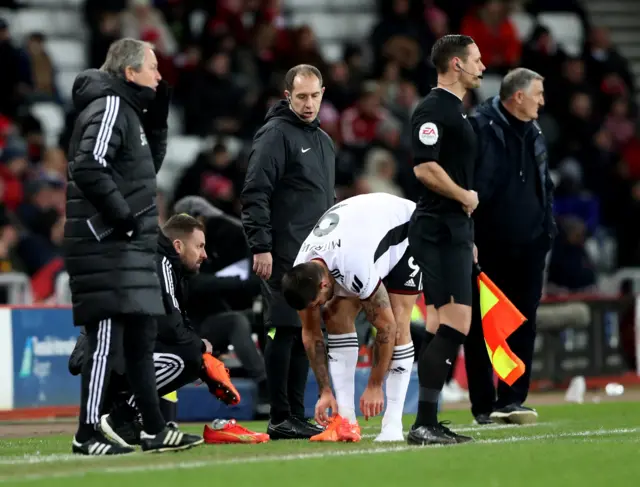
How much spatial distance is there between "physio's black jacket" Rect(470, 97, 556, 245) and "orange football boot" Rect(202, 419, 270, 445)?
2.51 meters

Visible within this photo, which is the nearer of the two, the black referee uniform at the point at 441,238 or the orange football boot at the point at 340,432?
the black referee uniform at the point at 441,238

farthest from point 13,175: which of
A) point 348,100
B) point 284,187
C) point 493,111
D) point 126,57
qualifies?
point 126,57

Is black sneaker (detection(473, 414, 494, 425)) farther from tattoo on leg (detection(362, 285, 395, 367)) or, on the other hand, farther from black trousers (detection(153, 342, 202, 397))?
black trousers (detection(153, 342, 202, 397))

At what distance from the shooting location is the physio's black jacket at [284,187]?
936cm

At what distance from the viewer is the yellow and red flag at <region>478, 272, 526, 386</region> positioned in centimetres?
943

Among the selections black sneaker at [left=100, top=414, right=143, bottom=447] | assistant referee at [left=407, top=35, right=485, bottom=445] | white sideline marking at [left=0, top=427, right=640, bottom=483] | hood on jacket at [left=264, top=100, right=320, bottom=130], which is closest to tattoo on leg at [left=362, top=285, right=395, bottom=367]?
assistant referee at [left=407, top=35, right=485, bottom=445]

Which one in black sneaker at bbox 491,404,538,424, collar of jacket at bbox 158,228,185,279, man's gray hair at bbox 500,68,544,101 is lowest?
black sneaker at bbox 491,404,538,424

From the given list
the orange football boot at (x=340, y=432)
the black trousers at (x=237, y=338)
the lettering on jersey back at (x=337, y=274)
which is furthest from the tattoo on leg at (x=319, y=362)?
the black trousers at (x=237, y=338)

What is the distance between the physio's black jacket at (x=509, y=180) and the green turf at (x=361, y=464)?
5.77 feet

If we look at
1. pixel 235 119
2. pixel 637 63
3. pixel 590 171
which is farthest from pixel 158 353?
pixel 637 63

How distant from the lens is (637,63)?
24.4 metres

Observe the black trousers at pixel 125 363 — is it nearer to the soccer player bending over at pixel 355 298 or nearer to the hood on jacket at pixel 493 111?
the soccer player bending over at pixel 355 298

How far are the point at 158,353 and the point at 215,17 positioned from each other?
1079 centimetres

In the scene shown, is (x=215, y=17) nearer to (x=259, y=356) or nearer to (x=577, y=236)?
(x=577, y=236)
